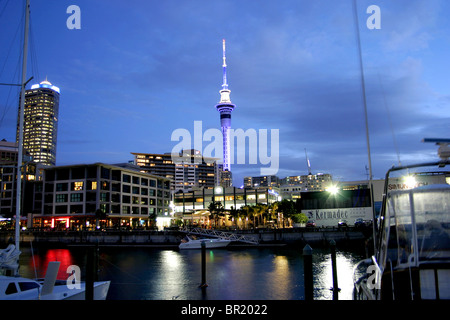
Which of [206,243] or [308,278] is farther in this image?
[206,243]

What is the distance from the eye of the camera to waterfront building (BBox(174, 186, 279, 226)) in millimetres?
141750

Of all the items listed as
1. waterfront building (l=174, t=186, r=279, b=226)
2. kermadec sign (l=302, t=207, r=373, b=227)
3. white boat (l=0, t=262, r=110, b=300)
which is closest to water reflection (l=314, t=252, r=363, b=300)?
white boat (l=0, t=262, r=110, b=300)

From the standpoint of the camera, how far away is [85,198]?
106 meters

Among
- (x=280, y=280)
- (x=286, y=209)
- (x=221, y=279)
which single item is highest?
(x=286, y=209)

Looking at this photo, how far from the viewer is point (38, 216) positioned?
11225cm

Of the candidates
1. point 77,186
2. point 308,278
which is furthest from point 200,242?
point 308,278

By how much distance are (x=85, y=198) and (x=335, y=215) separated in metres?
70.6

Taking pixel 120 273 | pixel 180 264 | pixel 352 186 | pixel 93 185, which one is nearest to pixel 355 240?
pixel 180 264

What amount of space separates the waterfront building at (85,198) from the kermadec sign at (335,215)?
49815mm

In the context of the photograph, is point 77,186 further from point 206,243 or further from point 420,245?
point 420,245

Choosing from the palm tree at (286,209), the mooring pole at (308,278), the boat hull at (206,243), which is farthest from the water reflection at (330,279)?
the palm tree at (286,209)

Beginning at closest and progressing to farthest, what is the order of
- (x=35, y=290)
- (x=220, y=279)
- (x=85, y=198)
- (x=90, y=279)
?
(x=90, y=279) < (x=35, y=290) < (x=220, y=279) < (x=85, y=198)
